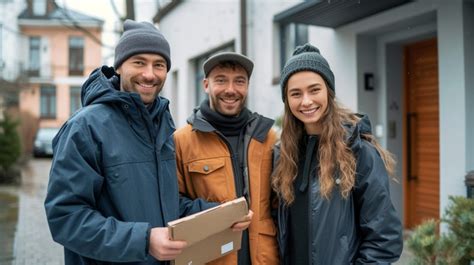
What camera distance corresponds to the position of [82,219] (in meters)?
1.82

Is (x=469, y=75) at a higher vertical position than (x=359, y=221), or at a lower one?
higher

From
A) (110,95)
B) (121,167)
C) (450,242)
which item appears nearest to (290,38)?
(450,242)

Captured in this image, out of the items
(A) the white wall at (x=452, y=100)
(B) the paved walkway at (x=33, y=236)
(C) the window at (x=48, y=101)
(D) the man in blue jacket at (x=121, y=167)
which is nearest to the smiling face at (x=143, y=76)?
(D) the man in blue jacket at (x=121, y=167)

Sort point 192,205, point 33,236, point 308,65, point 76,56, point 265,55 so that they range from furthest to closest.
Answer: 1. point 76,56
2. point 265,55
3. point 33,236
4. point 192,205
5. point 308,65

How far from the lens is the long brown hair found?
7.24 ft

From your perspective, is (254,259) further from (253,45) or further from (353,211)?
(253,45)

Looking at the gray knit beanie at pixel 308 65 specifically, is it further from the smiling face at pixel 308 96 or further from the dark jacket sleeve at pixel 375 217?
the dark jacket sleeve at pixel 375 217

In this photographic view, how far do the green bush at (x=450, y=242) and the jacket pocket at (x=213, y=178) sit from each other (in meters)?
1.76

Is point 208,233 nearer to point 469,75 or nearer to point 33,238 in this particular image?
point 469,75

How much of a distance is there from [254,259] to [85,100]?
4.04 ft

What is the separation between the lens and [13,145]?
50.9ft

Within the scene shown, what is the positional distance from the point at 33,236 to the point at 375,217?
6.55 metres

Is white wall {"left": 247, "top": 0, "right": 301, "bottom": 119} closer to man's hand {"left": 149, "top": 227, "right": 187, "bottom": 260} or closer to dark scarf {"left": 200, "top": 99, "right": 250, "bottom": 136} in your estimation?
dark scarf {"left": 200, "top": 99, "right": 250, "bottom": 136}

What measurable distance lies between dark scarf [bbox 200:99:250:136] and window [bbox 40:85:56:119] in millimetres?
37020
